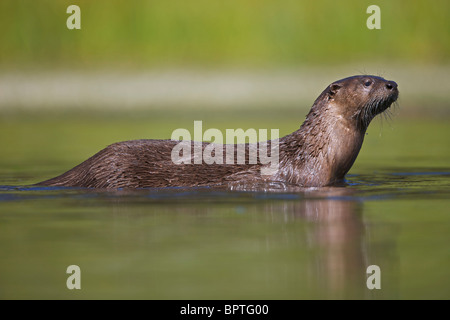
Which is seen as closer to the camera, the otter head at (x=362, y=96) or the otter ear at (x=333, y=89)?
the otter head at (x=362, y=96)

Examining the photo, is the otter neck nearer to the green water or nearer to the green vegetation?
the green water

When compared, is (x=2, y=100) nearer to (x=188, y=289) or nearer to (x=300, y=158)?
(x=300, y=158)

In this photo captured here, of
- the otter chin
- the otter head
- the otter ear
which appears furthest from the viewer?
the otter ear

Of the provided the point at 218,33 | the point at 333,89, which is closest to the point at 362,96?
the point at 333,89

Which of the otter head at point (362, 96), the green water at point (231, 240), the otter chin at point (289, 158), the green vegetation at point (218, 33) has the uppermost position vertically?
the green vegetation at point (218, 33)

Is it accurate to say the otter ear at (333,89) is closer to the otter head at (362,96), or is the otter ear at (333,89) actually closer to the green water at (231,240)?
the otter head at (362,96)

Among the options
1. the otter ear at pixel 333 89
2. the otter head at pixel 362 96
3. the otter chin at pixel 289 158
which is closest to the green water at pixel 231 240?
the otter chin at pixel 289 158

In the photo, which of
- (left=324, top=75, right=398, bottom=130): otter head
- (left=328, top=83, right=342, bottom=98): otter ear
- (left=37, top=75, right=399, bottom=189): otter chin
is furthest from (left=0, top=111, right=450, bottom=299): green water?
(left=328, top=83, right=342, bottom=98): otter ear

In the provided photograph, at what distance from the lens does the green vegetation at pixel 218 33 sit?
31828 millimetres

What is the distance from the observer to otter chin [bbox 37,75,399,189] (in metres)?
9.44

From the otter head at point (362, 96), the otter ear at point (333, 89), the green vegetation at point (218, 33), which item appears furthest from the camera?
the green vegetation at point (218, 33)

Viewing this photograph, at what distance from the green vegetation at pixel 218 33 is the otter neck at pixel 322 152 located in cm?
2121

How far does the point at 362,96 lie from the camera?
9.67 m

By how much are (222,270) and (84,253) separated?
105 centimetres
